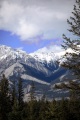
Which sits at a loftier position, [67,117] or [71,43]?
[71,43]

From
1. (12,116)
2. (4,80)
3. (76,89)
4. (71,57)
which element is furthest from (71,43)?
(4,80)

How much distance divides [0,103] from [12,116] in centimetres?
838

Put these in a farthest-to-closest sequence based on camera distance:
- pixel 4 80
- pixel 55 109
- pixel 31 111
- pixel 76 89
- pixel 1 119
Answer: pixel 4 80 → pixel 31 111 → pixel 1 119 → pixel 55 109 → pixel 76 89

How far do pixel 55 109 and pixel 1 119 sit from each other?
13972 mm

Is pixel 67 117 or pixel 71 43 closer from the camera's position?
pixel 71 43

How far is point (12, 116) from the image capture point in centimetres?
6200

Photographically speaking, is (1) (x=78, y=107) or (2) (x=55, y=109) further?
(2) (x=55, y=109)

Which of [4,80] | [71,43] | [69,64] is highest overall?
[4,80]

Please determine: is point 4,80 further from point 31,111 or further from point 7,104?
point 31,111

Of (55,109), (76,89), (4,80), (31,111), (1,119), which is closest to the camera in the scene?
(76,89)

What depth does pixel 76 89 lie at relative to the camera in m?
22.1

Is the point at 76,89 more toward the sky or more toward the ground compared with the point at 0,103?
more toward the ground

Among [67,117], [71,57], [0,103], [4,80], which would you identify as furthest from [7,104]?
[71,57]

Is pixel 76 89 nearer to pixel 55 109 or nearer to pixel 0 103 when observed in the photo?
pixel 55 109
